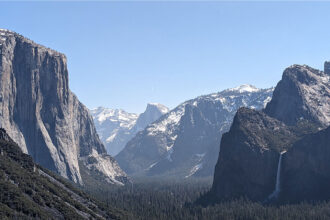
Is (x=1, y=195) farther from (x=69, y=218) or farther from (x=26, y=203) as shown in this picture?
(x=69, y=218)

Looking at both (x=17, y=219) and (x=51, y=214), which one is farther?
(x=51, y=214)

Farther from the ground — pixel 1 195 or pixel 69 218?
pixel 1 195

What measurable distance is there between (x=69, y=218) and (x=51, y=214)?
741cm

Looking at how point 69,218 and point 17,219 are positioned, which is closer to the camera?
point 17,219

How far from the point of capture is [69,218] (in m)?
199

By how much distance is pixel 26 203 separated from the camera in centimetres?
19212

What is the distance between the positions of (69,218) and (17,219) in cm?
2873

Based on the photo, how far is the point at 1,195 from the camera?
627 ft

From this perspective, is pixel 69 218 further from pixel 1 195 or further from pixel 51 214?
pixel 1 195

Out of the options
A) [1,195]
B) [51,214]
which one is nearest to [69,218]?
[51,214]

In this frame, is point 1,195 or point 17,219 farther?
point 1,195

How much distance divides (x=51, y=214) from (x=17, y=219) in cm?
2358

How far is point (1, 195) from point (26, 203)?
32.6 feet

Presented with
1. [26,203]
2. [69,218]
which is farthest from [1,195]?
[69,218]
